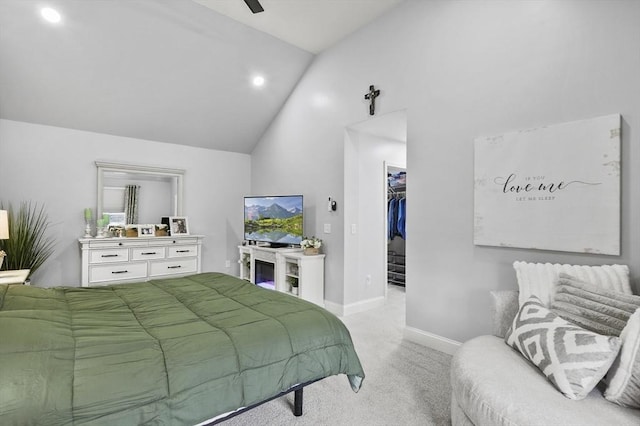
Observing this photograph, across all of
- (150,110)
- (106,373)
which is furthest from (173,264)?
(106,373)

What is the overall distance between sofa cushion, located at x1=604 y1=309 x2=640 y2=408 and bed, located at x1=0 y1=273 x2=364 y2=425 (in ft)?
3.85

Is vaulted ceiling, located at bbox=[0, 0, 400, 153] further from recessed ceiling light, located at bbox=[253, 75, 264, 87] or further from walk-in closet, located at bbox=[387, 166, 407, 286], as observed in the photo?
walk-in closet, located at bbox=[387, 166, 407, 286]

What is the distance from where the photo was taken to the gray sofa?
4.21 ft

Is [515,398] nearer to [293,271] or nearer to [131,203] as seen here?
[293,271]

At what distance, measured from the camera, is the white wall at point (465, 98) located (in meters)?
2.13

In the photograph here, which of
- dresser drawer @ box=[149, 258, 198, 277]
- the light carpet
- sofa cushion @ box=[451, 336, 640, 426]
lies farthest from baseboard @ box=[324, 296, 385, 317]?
sofa cushion @ box=[451, 336, 640, 426]

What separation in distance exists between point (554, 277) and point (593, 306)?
388 mm

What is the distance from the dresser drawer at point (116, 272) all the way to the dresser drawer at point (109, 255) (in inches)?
3.1

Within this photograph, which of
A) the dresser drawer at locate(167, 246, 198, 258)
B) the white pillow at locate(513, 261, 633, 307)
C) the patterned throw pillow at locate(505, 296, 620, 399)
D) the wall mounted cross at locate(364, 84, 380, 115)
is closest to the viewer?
the patterned throw pillow at locate(505, 296, 620, 399)

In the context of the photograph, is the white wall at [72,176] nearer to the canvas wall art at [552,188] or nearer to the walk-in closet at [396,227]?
the walk-in closet at [396,227]

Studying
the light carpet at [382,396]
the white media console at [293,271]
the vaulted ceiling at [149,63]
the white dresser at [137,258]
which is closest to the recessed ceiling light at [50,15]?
the vaulted ceiling at [149,63]

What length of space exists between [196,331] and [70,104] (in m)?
4.01

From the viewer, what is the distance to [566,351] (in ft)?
4.90

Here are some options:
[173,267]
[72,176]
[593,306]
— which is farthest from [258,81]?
[593,306]
